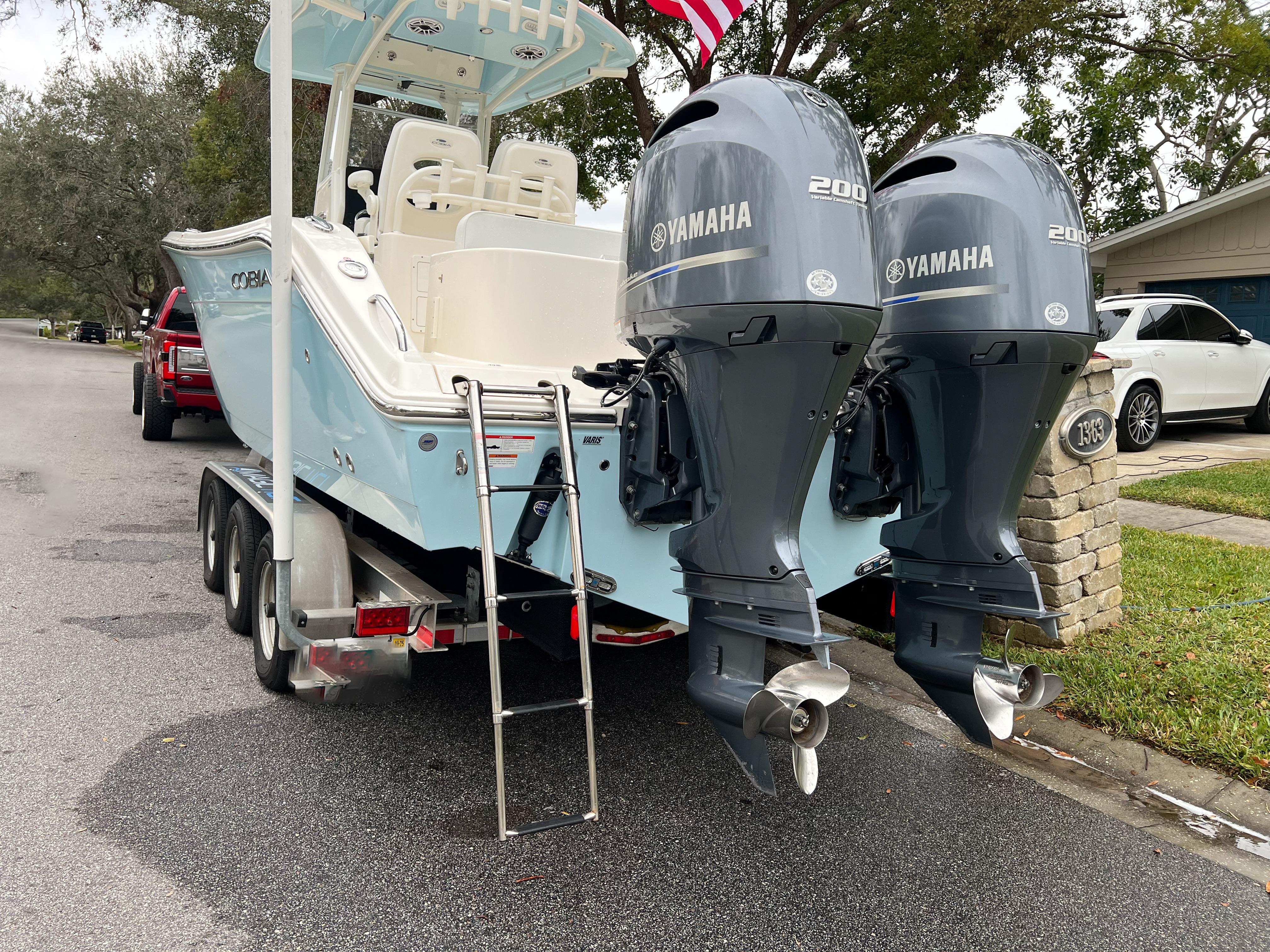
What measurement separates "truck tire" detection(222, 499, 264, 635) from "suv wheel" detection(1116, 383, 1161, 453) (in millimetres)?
9015

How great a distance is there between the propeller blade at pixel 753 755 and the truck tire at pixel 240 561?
2631 millimetres

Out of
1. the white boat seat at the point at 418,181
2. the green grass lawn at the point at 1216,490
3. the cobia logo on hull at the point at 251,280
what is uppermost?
the white boat seat at the point at 418,181

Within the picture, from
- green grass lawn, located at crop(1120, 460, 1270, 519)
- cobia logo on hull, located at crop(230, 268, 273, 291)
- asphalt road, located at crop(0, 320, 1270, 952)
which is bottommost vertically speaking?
asphalt road, located at crop(0, 320, 1270, 952)

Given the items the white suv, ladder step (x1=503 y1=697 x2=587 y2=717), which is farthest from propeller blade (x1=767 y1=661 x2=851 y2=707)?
the white suv

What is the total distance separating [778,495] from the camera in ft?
8.40

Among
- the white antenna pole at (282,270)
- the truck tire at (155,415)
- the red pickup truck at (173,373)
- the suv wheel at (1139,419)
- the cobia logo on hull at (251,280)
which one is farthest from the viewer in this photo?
the truck tire at (155,415)

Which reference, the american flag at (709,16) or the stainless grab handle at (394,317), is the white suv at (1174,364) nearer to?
the american flag at (709,16)

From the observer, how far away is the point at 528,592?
308cm

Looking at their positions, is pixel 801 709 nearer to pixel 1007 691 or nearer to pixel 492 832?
pixel 1007 691

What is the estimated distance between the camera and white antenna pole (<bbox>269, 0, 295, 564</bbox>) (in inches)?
124

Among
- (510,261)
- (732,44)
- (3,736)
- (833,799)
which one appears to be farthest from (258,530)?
(732,44)

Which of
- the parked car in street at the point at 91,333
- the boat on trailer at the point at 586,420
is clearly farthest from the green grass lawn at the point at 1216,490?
the parked car in street at the point at 91,333

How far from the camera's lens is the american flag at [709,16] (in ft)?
13.8

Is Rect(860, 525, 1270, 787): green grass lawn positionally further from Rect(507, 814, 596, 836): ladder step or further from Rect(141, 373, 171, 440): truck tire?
Rect(141, 373, 171, 440): truck tire
